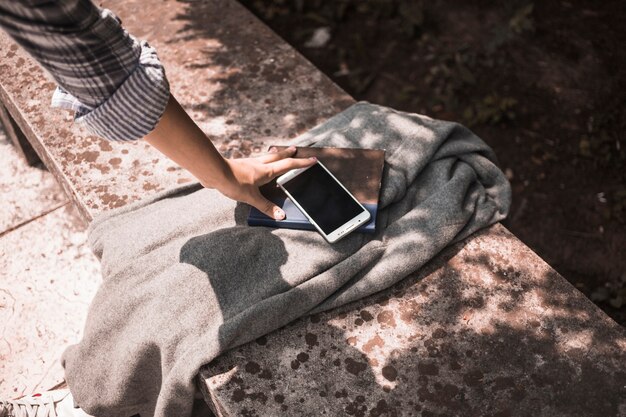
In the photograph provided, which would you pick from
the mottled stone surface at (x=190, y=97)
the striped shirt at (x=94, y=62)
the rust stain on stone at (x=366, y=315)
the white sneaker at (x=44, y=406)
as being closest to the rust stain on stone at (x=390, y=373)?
the rust stain on stone at (x=366, y=315)

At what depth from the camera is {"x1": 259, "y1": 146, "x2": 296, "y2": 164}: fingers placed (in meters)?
2.52

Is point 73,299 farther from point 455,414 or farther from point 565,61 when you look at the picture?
point 565,61

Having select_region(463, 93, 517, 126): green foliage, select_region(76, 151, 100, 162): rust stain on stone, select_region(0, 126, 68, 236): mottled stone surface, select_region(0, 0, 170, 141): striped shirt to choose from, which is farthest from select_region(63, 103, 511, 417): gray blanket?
select_region(463, 93, 517, 126): green foliage

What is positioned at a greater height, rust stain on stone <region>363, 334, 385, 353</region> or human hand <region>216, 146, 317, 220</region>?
human hand <region>216, 146, 317, 220</region>

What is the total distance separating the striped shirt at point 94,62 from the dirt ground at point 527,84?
3.07 meters

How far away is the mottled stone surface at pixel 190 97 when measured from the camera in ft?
9.91

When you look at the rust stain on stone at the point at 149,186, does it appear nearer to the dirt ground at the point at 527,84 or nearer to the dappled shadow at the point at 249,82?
the dappled shadow at the point at 249,82

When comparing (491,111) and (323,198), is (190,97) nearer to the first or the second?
(323,198)

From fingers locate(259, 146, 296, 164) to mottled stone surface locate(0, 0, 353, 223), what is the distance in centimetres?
49

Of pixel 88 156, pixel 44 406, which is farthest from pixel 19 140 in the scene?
pixel 44 406

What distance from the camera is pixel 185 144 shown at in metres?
1.89

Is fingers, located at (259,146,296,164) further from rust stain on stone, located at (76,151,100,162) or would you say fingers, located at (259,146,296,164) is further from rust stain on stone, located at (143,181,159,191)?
rust stain on stone, located at (76,151,100,162)

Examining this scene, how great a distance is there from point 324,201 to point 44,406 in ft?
5.85

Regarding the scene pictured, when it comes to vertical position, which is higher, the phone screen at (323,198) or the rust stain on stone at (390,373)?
the phone screen at (323,198)
